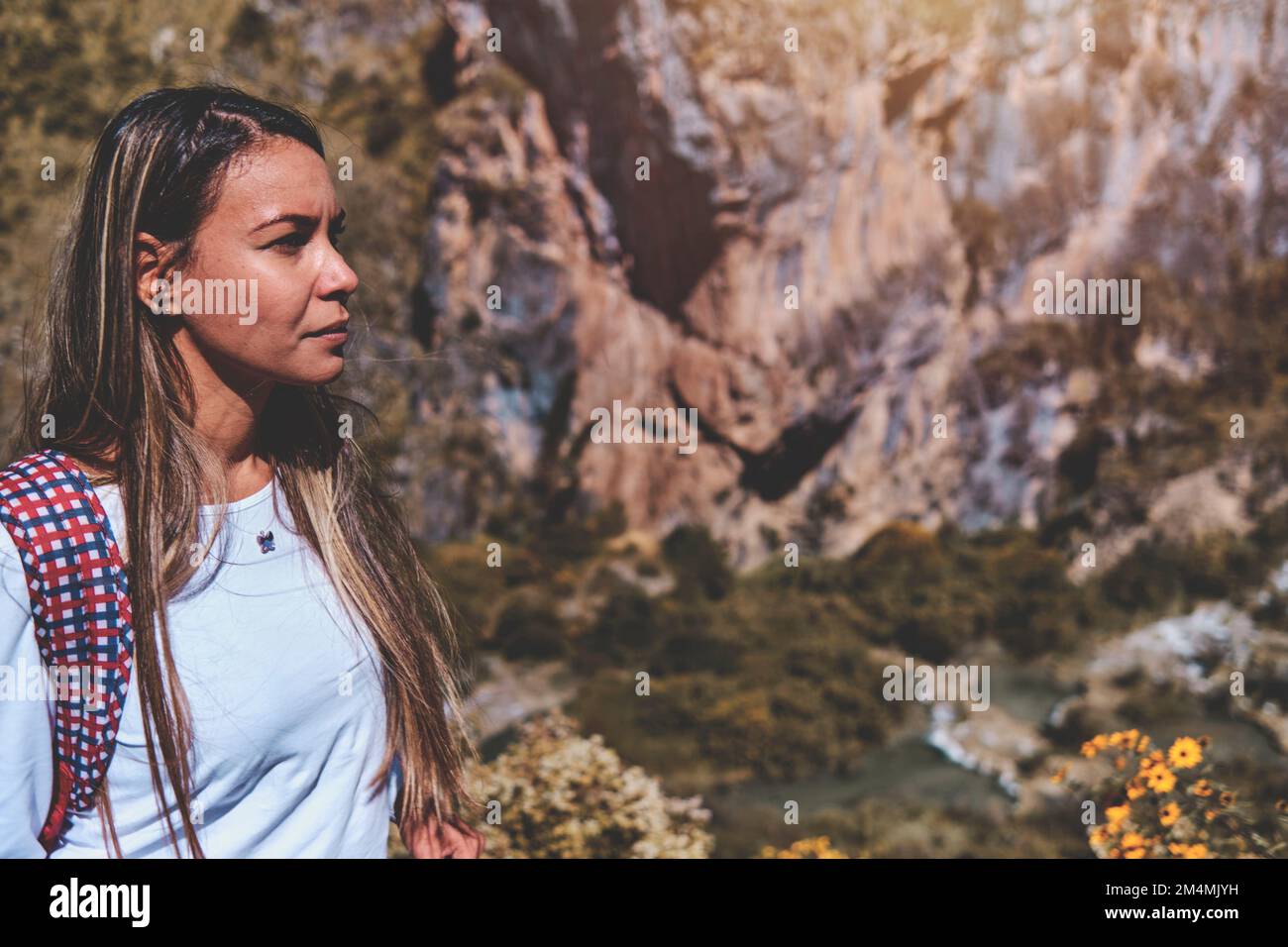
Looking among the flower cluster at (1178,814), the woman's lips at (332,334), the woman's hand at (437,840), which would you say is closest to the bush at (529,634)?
the flower cluster at (1178,814)

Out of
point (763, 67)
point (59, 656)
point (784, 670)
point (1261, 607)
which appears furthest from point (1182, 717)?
point (59, 656)

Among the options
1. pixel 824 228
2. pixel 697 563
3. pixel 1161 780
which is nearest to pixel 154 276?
pixel 1161 780

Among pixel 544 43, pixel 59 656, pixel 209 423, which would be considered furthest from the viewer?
pixel 544 43

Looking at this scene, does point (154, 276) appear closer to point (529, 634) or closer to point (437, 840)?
point (437, 840)

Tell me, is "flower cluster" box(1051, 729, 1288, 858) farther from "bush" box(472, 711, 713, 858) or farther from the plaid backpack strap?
the plaid backpack strap

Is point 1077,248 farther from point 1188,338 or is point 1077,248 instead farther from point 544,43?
point 544,43

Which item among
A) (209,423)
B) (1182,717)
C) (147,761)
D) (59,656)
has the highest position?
(209,423)

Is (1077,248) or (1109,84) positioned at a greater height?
(1109,84)
